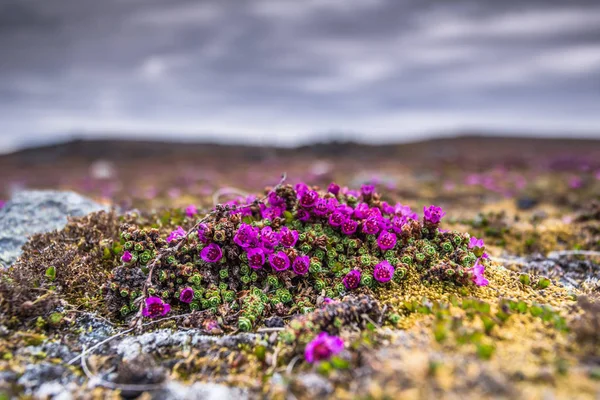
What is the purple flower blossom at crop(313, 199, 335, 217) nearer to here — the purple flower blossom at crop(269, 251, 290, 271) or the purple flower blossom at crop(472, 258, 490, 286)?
the purple flower blossom at crop(269, 251, 290, 271)

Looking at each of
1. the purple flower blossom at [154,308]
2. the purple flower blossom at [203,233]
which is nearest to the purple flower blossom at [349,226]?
the purple flower blossom at [203,233]

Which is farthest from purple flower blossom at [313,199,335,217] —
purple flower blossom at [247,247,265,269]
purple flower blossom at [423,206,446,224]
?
purple flower blossom at [423,206,446,224]

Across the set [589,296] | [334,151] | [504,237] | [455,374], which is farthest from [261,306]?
[334,151]

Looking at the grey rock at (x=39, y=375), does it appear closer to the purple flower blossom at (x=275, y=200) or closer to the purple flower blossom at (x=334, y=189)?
the purple flower blossom at (x=275, y=200)

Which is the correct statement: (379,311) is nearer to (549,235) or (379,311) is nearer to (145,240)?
(145,240)

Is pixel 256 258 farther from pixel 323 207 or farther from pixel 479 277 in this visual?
pixel 479 277

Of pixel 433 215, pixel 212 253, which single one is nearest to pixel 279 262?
pixel 212 253
